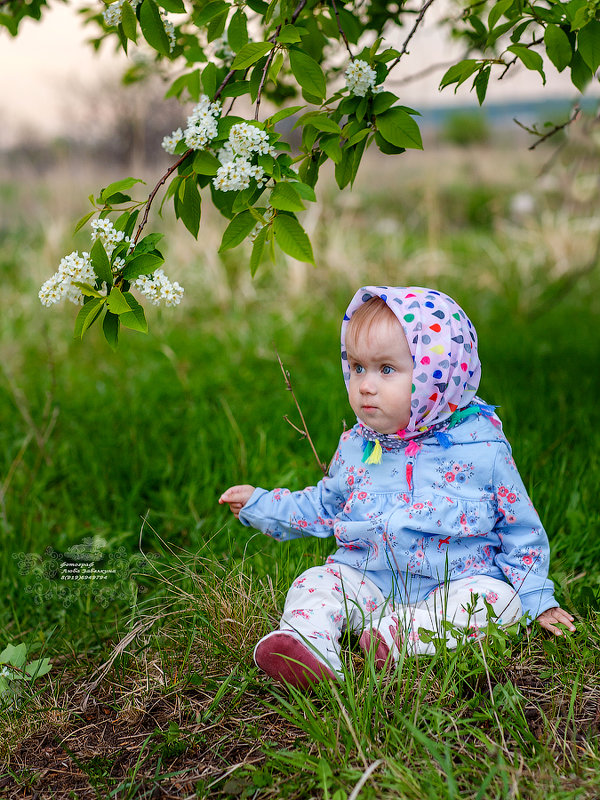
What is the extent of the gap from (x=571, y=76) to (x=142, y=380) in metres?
2.97

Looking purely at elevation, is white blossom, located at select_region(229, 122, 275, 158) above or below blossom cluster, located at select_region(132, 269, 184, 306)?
above

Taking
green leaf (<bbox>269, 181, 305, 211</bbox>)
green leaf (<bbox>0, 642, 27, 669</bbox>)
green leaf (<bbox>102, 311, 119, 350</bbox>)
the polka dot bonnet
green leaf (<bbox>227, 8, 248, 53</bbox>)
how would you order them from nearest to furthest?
green leaf (<bbox>269, 181, 305, 211</bbox>) → green leaf (<bbox>102, 311, 119, 350</bbox>) → green leaf (<bbox>227, 8, 248, 53</bbox>) → the polka dot bonnet → green leaf (<bbox>0, 642, 27, 669</bbox>)

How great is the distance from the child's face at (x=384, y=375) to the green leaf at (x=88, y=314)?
701 mm

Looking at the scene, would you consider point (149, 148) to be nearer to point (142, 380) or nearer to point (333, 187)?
point (333, 187)

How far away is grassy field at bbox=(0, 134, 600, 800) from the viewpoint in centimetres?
164

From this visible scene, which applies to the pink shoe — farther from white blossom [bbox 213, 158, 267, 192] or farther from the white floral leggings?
white blossom [bbox 213, 158, 267, 192]

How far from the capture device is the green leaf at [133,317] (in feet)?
5.34

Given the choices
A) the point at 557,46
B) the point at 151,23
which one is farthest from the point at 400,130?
the point at 151,23

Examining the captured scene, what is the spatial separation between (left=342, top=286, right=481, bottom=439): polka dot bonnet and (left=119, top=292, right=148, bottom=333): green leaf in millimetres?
626

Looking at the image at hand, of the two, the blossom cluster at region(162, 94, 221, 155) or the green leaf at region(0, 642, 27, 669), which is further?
the green leaf at region(0, 642, 27, 669)

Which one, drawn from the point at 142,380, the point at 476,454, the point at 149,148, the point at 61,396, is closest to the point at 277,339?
the point at 142,380

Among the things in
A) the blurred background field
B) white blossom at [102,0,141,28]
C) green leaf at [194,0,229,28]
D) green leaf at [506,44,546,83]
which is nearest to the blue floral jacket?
the blurred background field

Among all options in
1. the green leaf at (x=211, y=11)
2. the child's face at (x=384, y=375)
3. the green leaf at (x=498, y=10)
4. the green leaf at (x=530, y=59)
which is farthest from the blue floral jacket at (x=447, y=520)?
the green leaf at (x=211, y=11)

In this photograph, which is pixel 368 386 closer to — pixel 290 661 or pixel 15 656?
pixel 290 661
